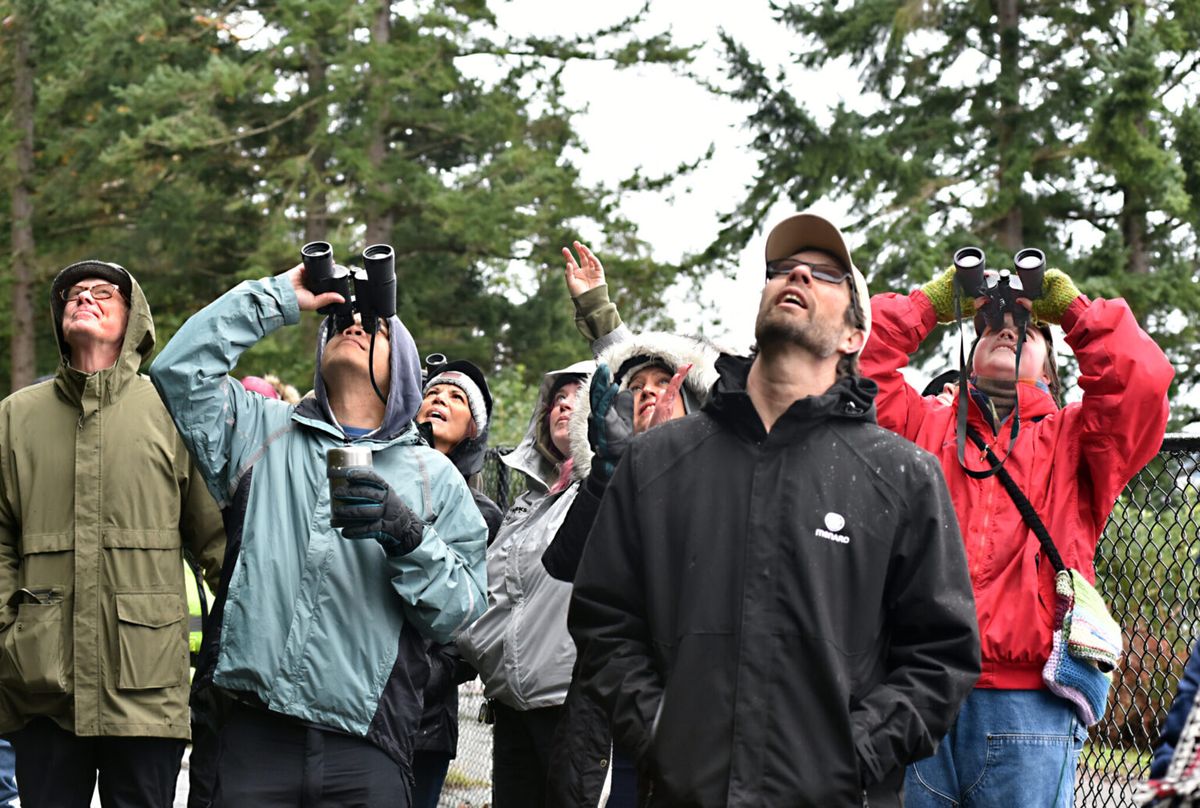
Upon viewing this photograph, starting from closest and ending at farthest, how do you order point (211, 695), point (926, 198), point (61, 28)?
1. point (211, 695)
2. point (926, 198)
3. point (61, 28)

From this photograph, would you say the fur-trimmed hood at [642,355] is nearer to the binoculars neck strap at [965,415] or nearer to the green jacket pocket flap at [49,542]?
the binoculars neck strap at [965,415]

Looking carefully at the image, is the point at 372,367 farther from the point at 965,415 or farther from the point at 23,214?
the point at 23,214

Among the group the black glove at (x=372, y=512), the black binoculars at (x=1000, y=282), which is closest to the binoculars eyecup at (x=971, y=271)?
the black binoculars at (x=1000, y=282)

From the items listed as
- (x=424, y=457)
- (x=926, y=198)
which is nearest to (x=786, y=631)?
(x=424, y=457)

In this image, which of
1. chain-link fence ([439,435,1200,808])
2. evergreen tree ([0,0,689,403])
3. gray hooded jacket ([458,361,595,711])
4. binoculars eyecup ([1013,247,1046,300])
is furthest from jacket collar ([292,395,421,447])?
evergreen tree ([0,0,689,403])

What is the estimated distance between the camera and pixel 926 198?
16.5 meters

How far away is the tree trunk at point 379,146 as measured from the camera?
827 inches

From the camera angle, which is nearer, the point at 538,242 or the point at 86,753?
the point at 86,753

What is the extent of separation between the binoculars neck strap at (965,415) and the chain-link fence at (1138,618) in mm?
852

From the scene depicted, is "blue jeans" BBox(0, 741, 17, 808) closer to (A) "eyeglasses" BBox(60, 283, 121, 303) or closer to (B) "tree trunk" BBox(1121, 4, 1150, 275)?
(A) "eyeglasses" BBox(60, 283, 121, 303)

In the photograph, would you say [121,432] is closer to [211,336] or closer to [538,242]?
[211,336]

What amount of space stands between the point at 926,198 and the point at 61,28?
1468 cm

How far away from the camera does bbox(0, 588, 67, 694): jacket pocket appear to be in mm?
4852

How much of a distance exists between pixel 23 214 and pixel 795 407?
79.7 feet
